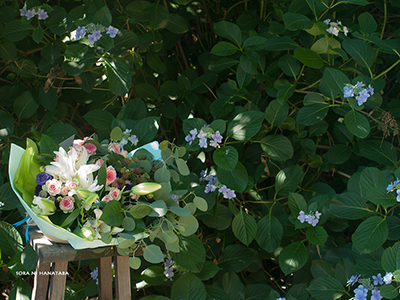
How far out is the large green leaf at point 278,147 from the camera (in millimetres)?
1213

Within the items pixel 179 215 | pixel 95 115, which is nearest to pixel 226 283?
pixel 179 215

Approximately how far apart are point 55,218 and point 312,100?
0.92 metres

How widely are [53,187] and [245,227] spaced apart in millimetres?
739

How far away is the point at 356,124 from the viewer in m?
1.13

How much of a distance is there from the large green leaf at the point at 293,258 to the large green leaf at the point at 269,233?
0.04 meters

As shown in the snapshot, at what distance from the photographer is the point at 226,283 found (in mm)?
1295

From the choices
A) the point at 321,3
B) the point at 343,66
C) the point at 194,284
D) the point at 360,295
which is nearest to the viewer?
the point at 360,295

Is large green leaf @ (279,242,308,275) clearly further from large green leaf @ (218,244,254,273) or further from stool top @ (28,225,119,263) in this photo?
stool top @ (28,225,119,263)

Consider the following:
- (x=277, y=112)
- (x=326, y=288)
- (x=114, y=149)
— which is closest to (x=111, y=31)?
(x=114, y=149)

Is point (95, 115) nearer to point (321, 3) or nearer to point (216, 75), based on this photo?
point (216, 75)

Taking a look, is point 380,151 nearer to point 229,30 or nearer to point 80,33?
point 229,30

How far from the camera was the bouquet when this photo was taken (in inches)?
26.3

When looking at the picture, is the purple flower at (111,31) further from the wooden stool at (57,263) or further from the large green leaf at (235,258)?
the large green leaf at (235,258)

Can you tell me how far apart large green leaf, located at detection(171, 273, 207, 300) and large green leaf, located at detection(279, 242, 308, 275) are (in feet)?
0.98
